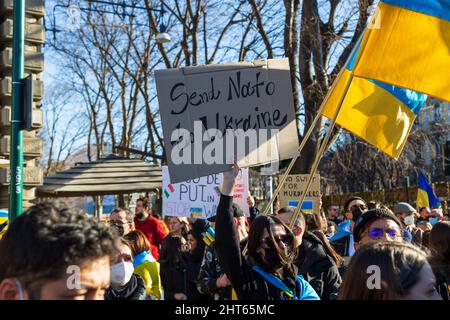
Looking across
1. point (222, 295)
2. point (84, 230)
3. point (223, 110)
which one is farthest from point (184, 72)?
point (84, 230)

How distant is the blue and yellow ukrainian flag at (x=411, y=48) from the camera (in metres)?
5.08

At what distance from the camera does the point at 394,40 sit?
16.9ft

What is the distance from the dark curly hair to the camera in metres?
1.64

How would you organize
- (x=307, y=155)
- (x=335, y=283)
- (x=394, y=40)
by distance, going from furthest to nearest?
(x=307, y=155)
(x=394, y=40)
(x=335, y=283)

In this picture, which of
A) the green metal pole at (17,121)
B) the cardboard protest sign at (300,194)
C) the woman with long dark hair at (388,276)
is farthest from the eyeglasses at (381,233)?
the cardboard protest sign at (300,194)

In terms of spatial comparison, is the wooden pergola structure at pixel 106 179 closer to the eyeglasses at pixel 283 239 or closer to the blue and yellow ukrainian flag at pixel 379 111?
the blue and yellow ukrainian flag at pixel 379 111

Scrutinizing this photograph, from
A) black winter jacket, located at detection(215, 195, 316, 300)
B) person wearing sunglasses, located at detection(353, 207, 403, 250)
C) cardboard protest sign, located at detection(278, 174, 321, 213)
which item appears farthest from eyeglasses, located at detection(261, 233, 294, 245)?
cardboard protest sign, located at detection(278, 174, 321, 213)

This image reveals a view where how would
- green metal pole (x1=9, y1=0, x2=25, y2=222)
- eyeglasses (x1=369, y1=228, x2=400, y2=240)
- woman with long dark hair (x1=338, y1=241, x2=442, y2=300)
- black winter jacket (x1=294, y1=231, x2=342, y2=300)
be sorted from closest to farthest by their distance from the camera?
woman with long dark hair (x1=338, y1=241, x2=442, y2=300) < eyeglasses (x1=369, y1=228, x2=400, y2=240) < black winter jacket (x1=294, y1=231, x2=342, y2=300) < green metal pole (x1=9, y1=0, x2=25, y2=222)

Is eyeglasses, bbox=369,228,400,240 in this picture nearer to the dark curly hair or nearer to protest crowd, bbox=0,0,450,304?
protest crowd, bbox=0,0,450,304

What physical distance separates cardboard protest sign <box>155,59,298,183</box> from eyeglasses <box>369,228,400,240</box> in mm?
898

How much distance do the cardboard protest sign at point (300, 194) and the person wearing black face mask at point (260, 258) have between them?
576 centimetres
